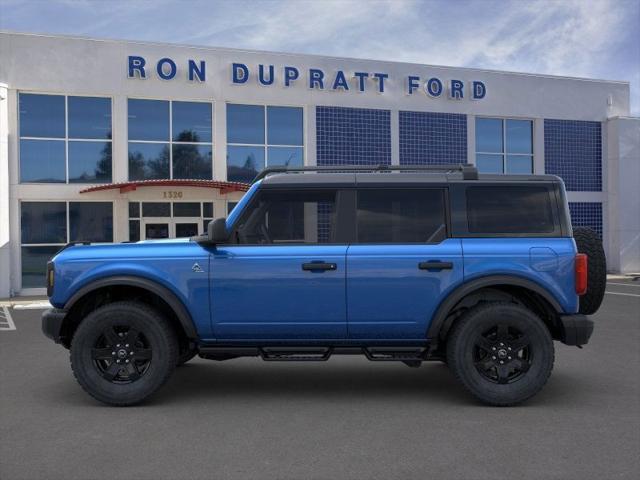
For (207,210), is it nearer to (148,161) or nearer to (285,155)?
(148,161)

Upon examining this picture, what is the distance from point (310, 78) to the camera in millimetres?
20312

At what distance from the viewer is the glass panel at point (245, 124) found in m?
19.8

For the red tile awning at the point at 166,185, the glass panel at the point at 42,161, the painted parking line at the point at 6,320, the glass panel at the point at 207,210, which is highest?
the glass panel at the point at 42,161

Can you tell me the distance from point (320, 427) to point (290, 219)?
6.00 ft

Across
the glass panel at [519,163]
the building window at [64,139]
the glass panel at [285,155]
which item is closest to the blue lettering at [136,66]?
the building window at [64,139]

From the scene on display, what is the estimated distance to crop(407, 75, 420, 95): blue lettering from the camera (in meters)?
21.5

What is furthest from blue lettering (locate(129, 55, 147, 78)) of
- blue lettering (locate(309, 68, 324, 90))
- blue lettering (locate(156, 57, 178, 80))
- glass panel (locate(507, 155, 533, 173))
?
glass panel (locate(507, 155, 533, 173))

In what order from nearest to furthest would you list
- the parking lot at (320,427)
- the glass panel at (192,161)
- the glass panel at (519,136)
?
the parking lot at (320,427) → the glass panel at (192,161) → the glass panel at (519,136)

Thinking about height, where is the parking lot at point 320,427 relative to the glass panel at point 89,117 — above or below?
below

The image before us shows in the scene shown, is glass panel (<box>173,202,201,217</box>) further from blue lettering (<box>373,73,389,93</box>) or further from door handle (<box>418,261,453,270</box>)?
door handle (<box>418,261,453,270</box>)

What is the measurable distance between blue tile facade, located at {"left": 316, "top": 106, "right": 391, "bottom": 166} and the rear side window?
15.2 meters

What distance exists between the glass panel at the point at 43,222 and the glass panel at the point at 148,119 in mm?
3139

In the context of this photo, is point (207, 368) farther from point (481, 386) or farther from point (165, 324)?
point (481, 386)

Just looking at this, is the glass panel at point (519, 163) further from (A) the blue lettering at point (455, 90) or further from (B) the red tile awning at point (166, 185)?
(B) the red tile awning at point (166, 185)
